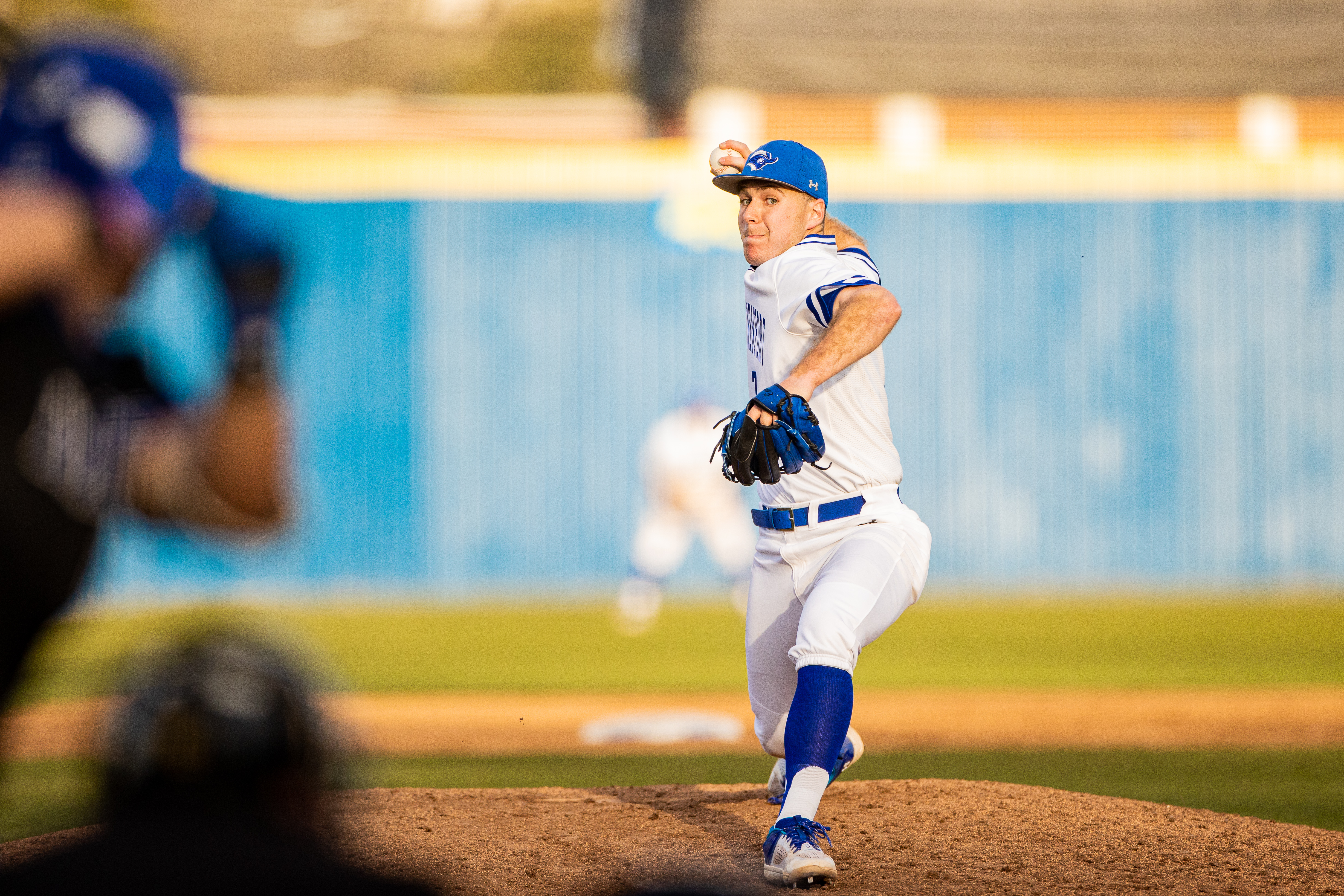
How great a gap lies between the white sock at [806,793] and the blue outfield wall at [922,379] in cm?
1408

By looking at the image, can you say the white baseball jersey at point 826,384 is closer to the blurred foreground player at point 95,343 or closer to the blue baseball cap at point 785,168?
the blue baseball cap at point 785,168

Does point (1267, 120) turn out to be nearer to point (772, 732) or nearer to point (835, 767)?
point (772, 732)

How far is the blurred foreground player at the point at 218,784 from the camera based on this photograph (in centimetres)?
171

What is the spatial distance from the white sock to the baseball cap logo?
6.01ft

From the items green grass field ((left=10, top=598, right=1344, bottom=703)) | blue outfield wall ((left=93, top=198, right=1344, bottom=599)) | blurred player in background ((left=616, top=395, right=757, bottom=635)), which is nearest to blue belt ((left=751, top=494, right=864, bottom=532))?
green grass field ((left=10, top=598, right=1344, bottom=703))

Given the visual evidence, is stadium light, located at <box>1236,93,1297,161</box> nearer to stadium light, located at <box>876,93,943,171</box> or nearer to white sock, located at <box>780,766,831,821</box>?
stadium light, located at <box>876,93,943,171</box>

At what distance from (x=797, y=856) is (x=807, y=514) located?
1.03 metres

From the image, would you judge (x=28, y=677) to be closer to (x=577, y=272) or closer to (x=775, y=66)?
(x=577, y=272)

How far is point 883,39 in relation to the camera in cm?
2103

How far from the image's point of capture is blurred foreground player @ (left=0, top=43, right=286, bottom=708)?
187 cm

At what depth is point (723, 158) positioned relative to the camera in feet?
14.9

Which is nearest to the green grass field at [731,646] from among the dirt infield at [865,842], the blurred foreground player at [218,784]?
the dirt infield at [865,842]

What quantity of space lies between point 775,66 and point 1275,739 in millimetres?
14793

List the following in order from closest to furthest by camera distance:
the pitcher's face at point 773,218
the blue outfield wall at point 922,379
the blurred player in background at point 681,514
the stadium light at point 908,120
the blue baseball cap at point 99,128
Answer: the blue baseball cap at point 99,128, the pitcher's face at point 773,218, the blurred player in background at point 681,514, the blue outfield wall at point 922,379, the stadium light at point 908,120
